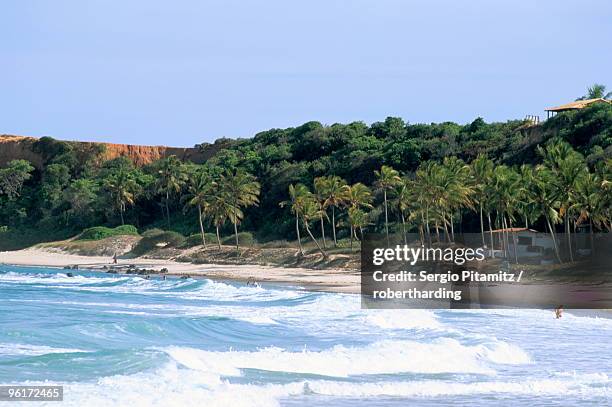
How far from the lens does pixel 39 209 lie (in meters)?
89.9

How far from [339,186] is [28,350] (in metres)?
36.9

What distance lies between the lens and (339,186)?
199ft

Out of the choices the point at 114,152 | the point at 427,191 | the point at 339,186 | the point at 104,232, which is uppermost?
the point at 114,152

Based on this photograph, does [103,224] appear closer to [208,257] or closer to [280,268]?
[208,257]

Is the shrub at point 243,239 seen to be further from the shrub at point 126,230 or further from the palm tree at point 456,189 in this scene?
the palm tree at point 456,189

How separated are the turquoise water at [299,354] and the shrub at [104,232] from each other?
33.7 metres

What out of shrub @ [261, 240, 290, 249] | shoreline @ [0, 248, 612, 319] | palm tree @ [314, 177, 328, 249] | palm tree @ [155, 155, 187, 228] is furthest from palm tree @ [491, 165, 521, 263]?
palm tree @ [155, 155, 187, 228]

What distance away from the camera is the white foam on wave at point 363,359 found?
2298 cm

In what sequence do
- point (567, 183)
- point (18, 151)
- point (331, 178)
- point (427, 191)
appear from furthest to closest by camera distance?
point (18, 151), point (331, 178), point (427, 191), point (567, 183)

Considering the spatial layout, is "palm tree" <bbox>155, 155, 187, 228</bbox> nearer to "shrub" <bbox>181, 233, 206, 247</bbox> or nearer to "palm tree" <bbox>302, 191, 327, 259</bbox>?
"shrub" <bbox>181, 233, 206, 247</bbox>

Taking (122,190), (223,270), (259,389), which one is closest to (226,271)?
(223,270)

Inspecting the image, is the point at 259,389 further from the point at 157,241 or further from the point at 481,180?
the point at 157,241

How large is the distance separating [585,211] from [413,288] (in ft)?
30.1

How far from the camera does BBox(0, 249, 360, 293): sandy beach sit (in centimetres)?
4914
